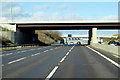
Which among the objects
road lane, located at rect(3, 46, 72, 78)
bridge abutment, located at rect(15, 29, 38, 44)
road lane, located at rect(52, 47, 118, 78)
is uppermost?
bridge abutment, located at rect(15, 29, 38, 44)

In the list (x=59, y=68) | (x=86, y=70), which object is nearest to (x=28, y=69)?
(x=59, y=68)

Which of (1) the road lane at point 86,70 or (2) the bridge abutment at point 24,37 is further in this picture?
(2) the bridge abutment at point 24,37

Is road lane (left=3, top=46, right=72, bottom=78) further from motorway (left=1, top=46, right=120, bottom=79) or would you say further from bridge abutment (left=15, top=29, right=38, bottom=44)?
bridge abutment (left=15, top=29, right=38, bottom=44)

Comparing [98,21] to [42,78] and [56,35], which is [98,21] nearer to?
[42,78]

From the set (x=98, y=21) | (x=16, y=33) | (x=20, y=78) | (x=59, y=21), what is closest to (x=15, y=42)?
(x=16, y=33)

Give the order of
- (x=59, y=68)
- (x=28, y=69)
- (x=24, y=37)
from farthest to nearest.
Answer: (x=24, y=37) < (x=59, y=68) < (x=28, y=69)

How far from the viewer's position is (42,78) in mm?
8672

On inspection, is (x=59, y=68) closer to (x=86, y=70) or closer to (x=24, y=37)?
(x=86, y=70)

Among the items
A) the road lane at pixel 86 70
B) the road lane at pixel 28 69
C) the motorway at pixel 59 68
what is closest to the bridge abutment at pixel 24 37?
the motorway at pixel 59 68

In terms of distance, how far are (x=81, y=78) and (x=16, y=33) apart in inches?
1854

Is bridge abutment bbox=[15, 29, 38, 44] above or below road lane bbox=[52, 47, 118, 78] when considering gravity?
above

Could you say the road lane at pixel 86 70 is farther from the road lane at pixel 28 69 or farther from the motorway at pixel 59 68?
the road lane at pixel 28 69

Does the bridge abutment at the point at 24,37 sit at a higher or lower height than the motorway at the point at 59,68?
higher

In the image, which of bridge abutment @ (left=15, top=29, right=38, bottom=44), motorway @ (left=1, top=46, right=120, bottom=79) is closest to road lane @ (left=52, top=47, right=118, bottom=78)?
motorway @ (left=1, top=46, right=120, bottom=79)
